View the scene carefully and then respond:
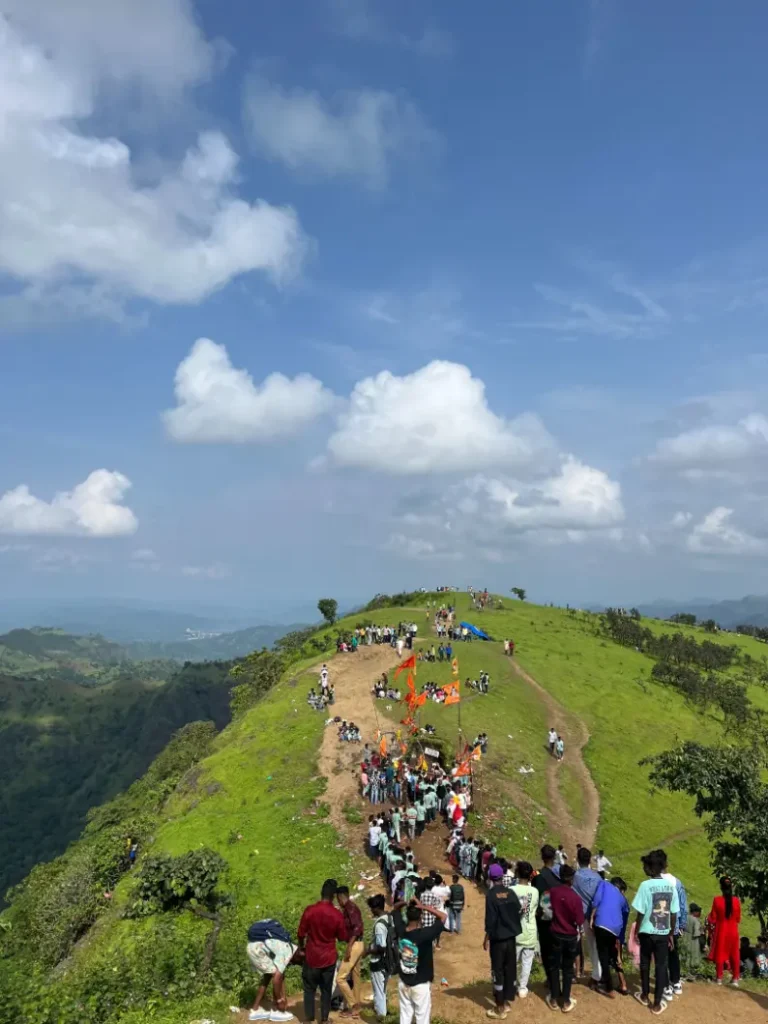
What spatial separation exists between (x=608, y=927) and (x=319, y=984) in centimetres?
527

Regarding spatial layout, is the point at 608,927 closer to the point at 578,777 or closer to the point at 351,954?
the point at 351,954

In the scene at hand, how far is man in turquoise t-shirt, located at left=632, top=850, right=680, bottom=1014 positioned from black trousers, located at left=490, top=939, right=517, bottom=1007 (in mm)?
2320

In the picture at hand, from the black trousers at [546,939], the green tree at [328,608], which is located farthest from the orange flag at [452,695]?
the green tree at [328,608]

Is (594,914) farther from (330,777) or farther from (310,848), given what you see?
(330,777)

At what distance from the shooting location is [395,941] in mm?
10531

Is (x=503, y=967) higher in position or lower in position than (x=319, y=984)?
higher

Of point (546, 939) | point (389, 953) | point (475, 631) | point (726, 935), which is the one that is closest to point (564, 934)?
point (546, 939)

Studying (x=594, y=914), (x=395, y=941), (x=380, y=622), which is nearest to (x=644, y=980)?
(x=594, y=914)

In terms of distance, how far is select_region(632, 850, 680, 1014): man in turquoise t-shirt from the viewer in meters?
11.3

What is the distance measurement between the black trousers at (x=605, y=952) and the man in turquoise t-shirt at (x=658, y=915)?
592 mm

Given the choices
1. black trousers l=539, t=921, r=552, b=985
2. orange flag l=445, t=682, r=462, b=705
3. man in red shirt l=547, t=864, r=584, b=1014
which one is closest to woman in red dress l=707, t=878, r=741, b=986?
man in red shirt l=547, t=864, r=584, b=1014

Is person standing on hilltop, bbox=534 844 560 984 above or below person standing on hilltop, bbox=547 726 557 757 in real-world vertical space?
above

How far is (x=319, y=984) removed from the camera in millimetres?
11008

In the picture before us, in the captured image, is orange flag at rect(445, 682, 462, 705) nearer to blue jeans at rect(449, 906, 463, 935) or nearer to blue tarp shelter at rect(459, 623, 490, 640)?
blue jeans at rect(449, 906, 463, 935)
